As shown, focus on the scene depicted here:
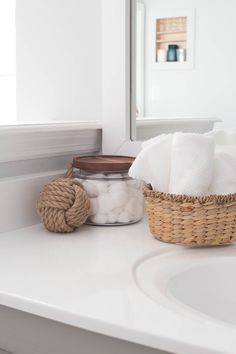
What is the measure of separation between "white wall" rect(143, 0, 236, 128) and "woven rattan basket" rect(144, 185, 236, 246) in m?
0.32

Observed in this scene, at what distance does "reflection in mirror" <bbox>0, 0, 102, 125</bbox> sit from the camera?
1.56 meters

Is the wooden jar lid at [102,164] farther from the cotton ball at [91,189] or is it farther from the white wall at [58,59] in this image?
the white wall at [58,59]

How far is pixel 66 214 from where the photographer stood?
1195 mm

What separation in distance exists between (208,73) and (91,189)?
1.33ft

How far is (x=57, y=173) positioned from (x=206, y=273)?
0.54m

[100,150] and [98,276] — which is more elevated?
[100,150]

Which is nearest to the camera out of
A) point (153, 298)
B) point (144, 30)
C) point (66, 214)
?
point (153, 298)

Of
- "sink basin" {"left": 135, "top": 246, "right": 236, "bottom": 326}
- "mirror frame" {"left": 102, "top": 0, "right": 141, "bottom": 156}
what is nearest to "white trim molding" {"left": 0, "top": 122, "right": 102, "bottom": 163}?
"mirror frame" {"left": 102, "top": 0, "right": 141, "bottom": 156}

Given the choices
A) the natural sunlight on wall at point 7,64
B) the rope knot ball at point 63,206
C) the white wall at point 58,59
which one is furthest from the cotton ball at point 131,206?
the natural sunlight on wall at point 7,64

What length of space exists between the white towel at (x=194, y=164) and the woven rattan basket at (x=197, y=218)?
3 cm

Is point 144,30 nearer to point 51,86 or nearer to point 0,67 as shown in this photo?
point 51,86

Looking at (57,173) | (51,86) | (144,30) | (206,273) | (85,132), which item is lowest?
(206,273)

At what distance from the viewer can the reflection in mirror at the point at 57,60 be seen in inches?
61.5

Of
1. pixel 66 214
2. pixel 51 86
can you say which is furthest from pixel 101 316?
pixel 51 86
